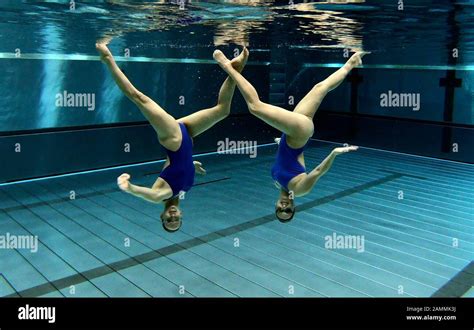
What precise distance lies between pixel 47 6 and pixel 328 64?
36.9ft

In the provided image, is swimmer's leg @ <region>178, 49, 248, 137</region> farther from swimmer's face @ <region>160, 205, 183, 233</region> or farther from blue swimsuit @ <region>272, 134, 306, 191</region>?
swimmer's face @ <region>160, 205, 183, 233</region>

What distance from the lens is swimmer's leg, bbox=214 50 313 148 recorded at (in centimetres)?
290

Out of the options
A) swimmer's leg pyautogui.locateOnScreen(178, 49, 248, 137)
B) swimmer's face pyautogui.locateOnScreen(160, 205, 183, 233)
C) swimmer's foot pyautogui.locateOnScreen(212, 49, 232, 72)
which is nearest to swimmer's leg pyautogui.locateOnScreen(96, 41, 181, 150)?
swimmer's leg pyautogui.locateOnScreen(178, 49, 248, 137)

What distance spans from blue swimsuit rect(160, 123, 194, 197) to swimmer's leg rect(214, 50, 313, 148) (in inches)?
19.6

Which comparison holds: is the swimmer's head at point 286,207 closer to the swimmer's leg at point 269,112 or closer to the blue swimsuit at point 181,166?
the swimmer's leg at point 269,112

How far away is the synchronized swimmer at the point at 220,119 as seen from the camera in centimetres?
290

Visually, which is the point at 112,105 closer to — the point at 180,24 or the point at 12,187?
the point at 12,187

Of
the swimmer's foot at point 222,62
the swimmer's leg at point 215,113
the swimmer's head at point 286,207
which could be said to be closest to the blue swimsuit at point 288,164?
the swimmer's head at point 286,207

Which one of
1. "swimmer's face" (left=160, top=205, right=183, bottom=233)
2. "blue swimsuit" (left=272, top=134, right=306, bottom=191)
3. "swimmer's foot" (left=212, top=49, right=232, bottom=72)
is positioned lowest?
"swimmer's face" (left=160, top=205, right=183, bottom=233)

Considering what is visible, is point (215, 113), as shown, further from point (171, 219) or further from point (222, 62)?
point (171, 219)

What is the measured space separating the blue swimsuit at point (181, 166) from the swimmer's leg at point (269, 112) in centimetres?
50

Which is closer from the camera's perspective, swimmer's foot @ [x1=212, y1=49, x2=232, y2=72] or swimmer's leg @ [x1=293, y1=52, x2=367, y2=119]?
swimmer's foot @ [x1=212, y1=49, x2=232, y2=72]

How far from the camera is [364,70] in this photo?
14.3 meters

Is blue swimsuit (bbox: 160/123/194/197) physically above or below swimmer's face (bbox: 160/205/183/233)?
above
